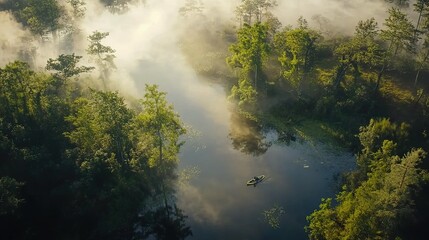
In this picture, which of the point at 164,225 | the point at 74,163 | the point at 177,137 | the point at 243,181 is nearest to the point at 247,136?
the point at 243,181

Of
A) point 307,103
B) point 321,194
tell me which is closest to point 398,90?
point 307,103

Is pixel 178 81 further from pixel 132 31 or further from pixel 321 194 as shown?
pixel 321 194

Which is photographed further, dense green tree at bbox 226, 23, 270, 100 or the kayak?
dense green tree at bbox 226, 23, 270, 100

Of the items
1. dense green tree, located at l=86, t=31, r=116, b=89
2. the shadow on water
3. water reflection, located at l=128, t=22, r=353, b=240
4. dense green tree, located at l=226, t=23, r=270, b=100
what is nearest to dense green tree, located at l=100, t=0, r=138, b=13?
dense green tree, located at l=86, t=31, r=116, b=89

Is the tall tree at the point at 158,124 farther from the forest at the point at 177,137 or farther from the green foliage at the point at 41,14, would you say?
the green foliage at the point at 41,14

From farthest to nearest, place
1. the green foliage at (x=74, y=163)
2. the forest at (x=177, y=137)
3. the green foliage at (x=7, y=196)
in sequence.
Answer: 1. the green foliage at (x=74, y=163)
2. the forest at (x=177, y=137)
3. the green foliage at (x=7, y=196)

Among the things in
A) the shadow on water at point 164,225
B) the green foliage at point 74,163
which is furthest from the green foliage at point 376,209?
the green foliage at point 74,163

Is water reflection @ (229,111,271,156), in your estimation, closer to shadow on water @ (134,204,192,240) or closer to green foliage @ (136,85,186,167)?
green foliage @ (136,85,186,167)
